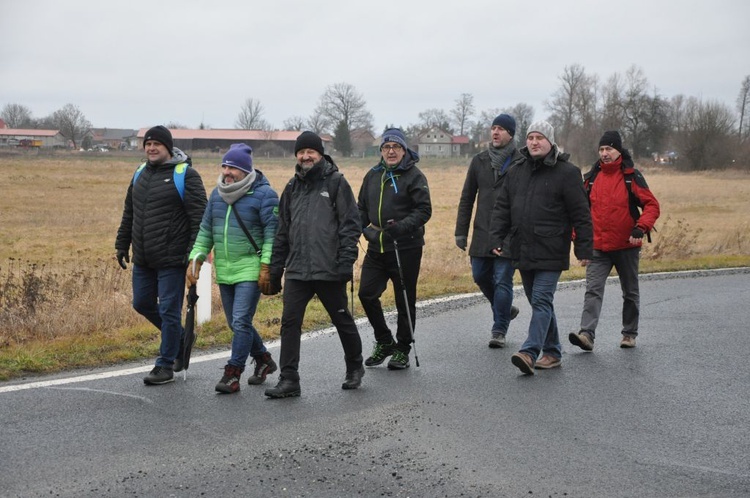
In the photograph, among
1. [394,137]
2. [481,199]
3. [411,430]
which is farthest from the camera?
[481,199]

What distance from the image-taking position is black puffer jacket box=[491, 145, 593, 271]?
757 cm

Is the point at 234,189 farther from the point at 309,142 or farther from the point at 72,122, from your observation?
the point at 72,122

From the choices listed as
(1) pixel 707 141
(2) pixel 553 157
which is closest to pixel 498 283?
(2) pixel 553 157

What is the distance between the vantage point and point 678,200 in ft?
136

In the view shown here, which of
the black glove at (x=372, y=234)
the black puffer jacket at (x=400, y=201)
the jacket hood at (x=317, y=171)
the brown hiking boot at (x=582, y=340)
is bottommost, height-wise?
the brown hiking boot at (x=582, y=340)

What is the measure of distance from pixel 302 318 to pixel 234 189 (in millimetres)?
1104

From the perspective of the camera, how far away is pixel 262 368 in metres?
7.33

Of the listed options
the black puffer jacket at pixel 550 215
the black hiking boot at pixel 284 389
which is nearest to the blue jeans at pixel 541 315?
the black puffer jacket at pixel 550 215

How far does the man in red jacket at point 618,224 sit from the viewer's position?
8688mm

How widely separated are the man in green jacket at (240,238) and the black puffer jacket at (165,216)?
175mm

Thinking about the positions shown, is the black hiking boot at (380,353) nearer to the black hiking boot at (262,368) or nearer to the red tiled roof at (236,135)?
the black hiking boot at (262,368)

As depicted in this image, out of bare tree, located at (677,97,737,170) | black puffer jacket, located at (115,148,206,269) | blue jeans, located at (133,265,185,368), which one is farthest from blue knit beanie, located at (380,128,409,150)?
bare tree, located at (677,97,737,170)

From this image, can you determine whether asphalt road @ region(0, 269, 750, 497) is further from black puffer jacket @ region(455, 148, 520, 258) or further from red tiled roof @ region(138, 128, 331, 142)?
red tiled roof @ region(138, 128, 331, 142)

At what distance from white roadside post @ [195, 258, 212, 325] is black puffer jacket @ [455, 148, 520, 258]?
8.34ft
